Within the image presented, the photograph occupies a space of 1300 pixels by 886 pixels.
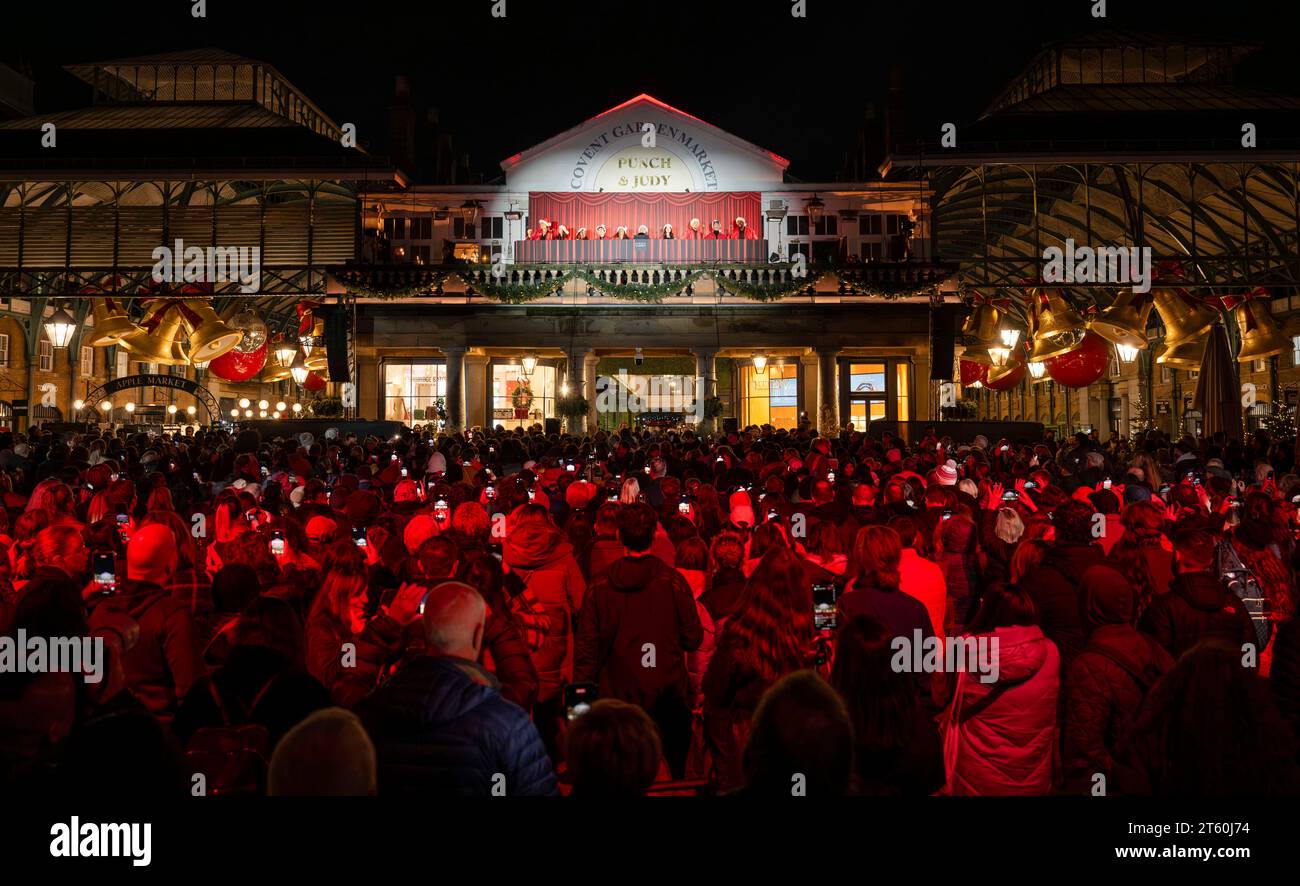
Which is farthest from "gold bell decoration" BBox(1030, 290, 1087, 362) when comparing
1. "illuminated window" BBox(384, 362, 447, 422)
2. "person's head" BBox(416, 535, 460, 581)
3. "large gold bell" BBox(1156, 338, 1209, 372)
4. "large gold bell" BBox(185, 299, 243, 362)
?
"person's head" BBox(416, 535, 460, 581)

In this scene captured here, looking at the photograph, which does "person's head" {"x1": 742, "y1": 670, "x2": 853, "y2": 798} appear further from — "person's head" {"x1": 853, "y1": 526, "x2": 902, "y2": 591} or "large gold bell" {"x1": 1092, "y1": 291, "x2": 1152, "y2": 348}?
"large gold bell" {"x1": 1092, "y1": 291, "x2": 1152, "y2": 348}

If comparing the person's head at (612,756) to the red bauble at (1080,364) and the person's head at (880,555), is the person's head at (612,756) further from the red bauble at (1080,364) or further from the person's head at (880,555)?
the red bauble at (1080,364)

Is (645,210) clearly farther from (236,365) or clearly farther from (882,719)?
(882,719)

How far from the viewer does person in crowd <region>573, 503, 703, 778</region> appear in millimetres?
5223

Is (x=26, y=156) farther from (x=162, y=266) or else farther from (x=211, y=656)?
(x=211, y=656)

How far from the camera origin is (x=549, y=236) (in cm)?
3048

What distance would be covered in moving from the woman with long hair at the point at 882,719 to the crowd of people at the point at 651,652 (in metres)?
0.01

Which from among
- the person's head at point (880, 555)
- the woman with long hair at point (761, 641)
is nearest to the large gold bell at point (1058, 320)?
the person's head at point (880, 555)

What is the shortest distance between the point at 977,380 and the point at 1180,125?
8687mm

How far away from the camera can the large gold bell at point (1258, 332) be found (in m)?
17.7

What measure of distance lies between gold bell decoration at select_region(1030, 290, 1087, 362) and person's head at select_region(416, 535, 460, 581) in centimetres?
1827

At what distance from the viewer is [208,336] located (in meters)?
22.0

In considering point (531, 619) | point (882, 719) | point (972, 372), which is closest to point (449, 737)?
point (882, 719)
